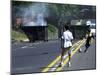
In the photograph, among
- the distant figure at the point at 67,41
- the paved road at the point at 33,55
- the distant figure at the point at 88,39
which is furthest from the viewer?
the distant figure at the point at 88,39

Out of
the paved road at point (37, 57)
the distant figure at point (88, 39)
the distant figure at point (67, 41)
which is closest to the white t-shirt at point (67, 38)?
the distant figure at point (67, 41)

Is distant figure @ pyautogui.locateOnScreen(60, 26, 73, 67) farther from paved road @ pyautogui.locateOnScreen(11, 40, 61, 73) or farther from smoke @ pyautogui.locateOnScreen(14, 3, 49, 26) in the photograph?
smoke @ pyautogui.locateOnScreen(14, 3, 49, 26)

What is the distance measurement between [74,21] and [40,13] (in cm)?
58

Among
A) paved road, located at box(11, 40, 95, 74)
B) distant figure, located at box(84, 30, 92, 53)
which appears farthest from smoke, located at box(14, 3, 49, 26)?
distant figure, located at box(84, 30, 92, 53)

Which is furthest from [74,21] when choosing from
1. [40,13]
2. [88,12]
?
[40,13]

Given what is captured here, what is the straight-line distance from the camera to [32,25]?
4.32 m

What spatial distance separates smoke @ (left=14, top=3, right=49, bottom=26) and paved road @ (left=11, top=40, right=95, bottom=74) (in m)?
0.32

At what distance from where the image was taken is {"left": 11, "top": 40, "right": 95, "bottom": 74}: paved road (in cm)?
425

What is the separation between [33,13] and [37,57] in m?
0.64

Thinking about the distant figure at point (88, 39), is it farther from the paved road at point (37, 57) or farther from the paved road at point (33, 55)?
the paved road at point (33, 55)

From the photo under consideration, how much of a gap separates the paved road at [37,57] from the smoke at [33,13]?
32cm

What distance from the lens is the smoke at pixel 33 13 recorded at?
4258mm

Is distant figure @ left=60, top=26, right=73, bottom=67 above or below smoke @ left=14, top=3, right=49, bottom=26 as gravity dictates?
below

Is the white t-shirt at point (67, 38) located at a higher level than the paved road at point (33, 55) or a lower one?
higher
